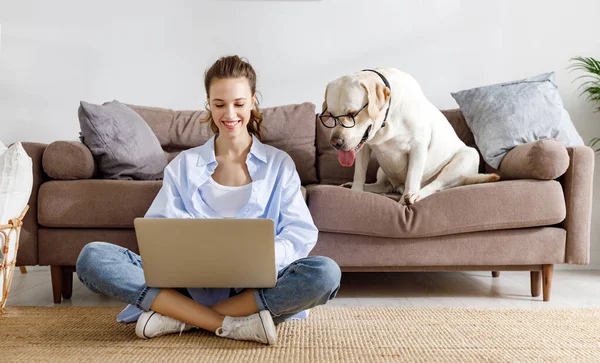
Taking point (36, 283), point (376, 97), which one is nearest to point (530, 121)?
point (376, 97)

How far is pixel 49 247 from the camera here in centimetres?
228

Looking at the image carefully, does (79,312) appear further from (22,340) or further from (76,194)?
(76,194)

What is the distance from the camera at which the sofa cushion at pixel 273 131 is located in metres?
2.84

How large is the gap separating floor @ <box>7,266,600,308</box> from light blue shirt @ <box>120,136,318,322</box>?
0.56 m

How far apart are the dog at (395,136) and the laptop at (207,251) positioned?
33.7 inches

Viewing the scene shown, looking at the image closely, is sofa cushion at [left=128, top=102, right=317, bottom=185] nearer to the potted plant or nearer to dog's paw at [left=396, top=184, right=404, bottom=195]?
dog's paw at [left=396, top=184, right=404, bottom=195]

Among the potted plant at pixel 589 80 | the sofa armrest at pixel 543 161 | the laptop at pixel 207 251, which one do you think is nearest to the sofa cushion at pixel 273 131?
the sofa armrest at pixel 543 161

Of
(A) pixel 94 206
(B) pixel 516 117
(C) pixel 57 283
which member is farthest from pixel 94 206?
(B) pixel 516 117

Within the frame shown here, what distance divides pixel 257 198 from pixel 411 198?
2.38ft

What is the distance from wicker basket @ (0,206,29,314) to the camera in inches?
74.6

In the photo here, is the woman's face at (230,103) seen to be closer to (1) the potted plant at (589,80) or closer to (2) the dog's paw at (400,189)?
(2) the dog's paw at (400,189)

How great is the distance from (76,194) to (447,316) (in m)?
1.53

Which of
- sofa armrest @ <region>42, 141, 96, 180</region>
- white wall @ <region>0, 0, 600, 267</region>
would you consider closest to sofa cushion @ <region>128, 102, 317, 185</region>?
white wall @ <region>0, 0, 600, 267</region>

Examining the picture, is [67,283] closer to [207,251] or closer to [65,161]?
[65,161]
